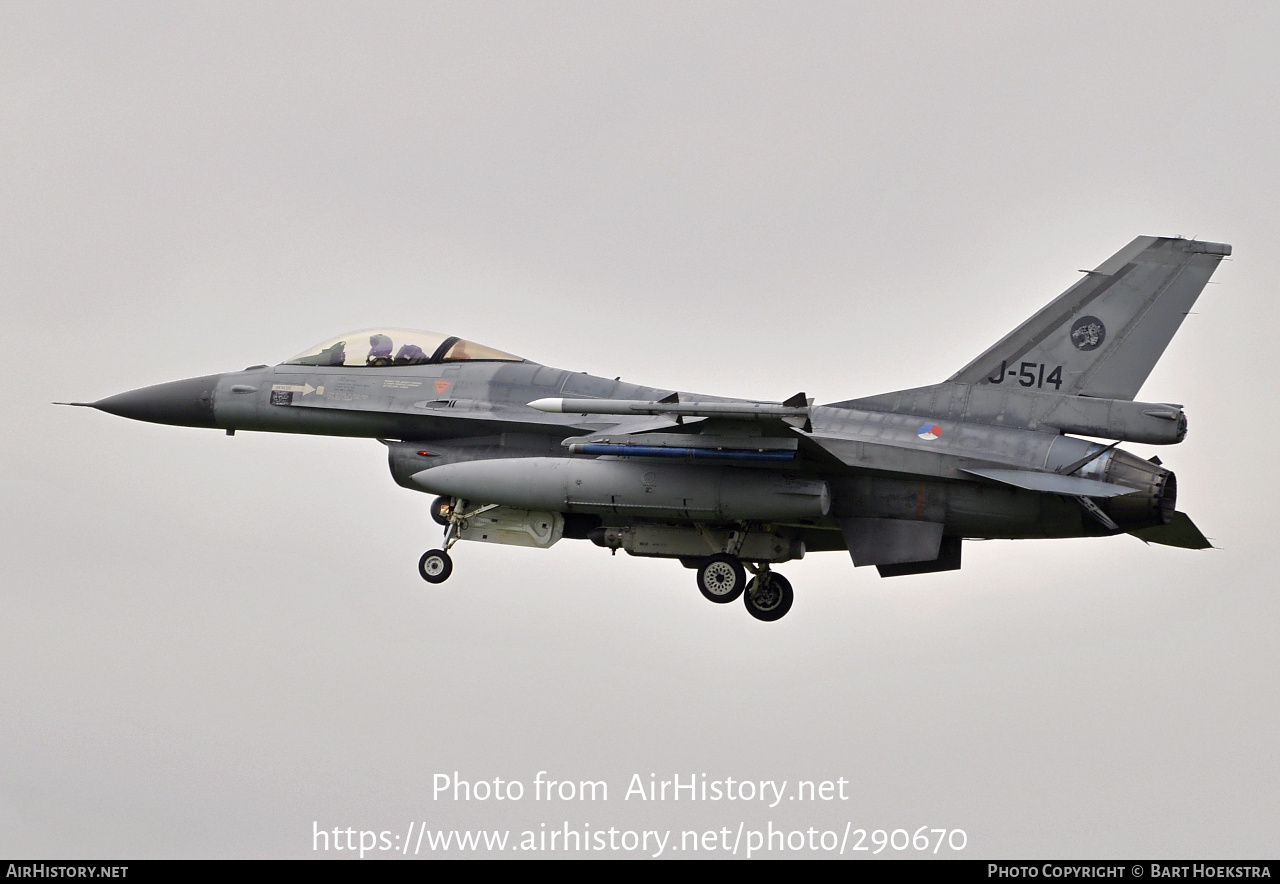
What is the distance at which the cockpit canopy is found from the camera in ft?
82.2

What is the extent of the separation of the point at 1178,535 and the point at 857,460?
3867mm

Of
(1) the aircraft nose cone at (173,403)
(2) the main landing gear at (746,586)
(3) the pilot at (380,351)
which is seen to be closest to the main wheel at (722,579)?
(2) the main landing gear at (746,586)

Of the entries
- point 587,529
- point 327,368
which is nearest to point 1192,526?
point 587,529

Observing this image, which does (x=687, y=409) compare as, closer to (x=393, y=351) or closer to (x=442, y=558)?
(x=442, y=558)

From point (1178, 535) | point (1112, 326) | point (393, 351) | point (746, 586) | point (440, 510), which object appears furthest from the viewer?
point (393, 351)

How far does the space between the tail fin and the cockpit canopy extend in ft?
21.7

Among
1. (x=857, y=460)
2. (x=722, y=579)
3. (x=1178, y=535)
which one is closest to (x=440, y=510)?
(x=722, y=579)

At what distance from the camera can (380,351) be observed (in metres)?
25.2

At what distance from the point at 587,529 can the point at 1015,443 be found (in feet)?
18.1

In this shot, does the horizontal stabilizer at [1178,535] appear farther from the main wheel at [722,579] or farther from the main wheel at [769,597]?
the main wheel at [722,579]

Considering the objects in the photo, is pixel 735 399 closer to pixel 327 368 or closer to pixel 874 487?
pixel 874 487

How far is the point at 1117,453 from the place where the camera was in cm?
2188

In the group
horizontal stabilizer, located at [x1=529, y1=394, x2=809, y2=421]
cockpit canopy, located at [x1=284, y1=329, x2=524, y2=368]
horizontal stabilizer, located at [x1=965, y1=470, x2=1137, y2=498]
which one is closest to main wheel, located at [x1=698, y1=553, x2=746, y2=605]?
horizontal stabilizer, located at [x1=529, y1=394, x2=809, y2=421]
